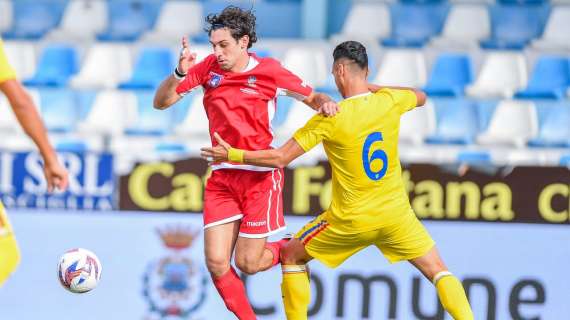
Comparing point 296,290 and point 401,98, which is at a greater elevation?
point 401,98

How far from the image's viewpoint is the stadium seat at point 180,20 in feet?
39.6

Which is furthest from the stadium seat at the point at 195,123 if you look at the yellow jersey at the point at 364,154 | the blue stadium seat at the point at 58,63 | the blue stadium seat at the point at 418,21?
the yellow jersey at the point at 364,154

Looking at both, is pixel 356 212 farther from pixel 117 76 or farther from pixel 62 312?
pixel 117 76

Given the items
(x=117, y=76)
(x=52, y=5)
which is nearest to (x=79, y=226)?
(x=117, y=76)

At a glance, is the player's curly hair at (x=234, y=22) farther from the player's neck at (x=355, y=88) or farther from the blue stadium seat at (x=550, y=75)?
the blue stadium seat at (x=550, y=75)

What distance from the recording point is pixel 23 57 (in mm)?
11617

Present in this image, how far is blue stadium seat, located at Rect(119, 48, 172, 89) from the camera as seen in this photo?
10.8m

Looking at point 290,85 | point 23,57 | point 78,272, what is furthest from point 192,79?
point 23,57

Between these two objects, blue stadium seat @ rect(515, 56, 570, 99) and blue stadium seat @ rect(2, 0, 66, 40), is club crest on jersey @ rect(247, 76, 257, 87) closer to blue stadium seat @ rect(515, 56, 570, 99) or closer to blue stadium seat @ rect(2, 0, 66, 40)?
blue stadium seat @ rect(515, 56, 570, 99)

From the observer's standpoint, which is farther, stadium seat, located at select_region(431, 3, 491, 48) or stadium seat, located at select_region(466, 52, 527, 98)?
stadium seat, located at select_region(431, 3, 491, 48)

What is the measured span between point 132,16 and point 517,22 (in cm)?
457

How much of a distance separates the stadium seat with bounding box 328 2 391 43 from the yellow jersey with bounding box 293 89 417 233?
5.99 meters

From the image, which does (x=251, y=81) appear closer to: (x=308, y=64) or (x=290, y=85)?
(x=290, y=85)

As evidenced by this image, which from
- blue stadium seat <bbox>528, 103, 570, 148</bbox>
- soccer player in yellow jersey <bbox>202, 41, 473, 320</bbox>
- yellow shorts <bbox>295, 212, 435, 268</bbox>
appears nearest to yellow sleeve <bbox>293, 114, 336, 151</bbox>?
soccer player in yellow jersey <bbox>202, 41, 473, 320</bbox>
